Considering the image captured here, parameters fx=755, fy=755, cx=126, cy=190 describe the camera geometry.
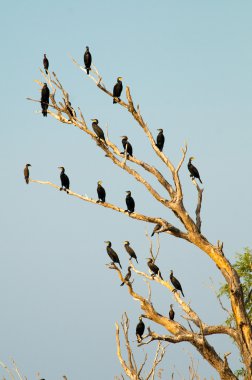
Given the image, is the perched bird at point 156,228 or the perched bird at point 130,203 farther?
the perched bird at point 130,203

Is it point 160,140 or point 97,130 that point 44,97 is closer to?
point 97,130

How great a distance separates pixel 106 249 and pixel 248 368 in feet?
15.1

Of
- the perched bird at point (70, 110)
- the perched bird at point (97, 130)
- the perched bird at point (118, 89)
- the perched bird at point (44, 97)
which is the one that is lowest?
the perched bird at point (97, 130)

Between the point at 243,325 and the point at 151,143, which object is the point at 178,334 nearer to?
the point at 243,325

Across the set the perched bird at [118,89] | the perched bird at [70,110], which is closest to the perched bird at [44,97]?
the perched bird at [70,110]

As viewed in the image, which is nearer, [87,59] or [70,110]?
[70,110]

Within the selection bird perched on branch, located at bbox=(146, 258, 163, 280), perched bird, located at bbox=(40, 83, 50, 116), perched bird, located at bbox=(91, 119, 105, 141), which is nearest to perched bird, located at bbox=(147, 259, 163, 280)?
bird perched on branch, located at bbox=(146, 258, 163, 280)

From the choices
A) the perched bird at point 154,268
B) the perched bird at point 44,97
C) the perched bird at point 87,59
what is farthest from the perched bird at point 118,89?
the perched bird at point 154,268

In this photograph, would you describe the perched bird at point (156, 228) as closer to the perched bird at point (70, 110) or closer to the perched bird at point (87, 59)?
the perched bird at point (70, 110)

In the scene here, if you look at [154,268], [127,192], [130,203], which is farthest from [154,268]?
[127,192]

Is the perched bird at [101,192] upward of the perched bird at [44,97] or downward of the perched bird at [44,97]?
downward

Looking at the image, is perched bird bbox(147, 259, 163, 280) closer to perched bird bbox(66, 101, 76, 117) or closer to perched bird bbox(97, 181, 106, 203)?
perched bird bbox(97, 181, 106, 203)

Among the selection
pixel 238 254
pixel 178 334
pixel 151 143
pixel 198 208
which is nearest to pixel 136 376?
pixel 178 334

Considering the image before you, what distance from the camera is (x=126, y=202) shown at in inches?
656
